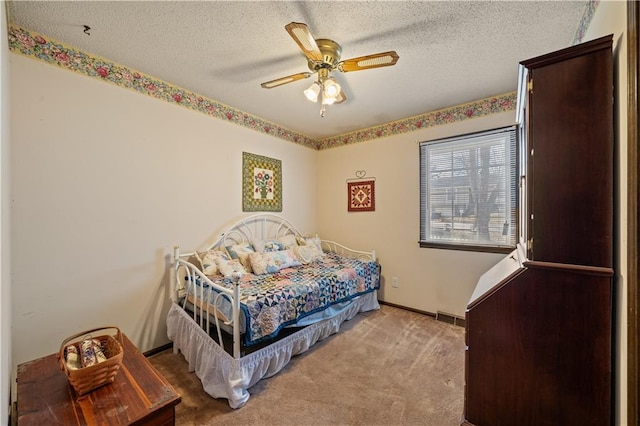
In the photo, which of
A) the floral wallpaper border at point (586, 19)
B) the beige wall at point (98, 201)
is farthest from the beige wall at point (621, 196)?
the beige wall at point (98, 201)

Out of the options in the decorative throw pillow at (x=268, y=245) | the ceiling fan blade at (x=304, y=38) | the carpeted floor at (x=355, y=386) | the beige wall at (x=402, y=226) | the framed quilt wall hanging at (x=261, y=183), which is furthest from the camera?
the framed quilt wall hanging at (x=261, y=183)

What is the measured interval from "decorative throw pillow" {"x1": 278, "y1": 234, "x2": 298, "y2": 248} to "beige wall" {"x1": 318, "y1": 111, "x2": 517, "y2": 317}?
0.80 m

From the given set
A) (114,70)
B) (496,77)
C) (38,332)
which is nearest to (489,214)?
(496,77)

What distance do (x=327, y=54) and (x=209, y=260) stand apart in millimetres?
2047

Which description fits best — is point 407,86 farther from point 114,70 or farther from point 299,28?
point 114,70

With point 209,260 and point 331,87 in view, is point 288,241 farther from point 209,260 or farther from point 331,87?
point 331,87

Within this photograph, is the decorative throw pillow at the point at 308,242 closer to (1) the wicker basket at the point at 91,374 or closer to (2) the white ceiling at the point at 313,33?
(2) the white ceiling at the point at 313,33

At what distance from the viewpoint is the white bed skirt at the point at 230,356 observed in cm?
172

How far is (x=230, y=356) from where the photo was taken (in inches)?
69.4

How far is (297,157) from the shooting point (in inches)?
150

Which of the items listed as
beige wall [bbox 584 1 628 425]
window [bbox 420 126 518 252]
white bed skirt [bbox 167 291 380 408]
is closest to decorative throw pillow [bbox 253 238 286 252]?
white bed skirt [bbox 167 291 380 408]

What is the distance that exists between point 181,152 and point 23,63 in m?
1.10

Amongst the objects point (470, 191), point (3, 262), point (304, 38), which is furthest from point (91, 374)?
point (470, 191)

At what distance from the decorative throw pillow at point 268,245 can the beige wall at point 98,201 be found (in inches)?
18.9
